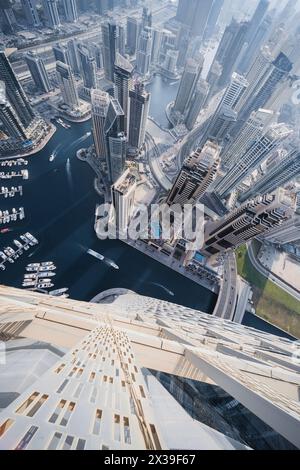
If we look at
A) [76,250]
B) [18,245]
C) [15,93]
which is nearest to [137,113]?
[15,93]

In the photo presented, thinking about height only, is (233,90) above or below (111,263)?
above

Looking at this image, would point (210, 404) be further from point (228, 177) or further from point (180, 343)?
point (228, 177)

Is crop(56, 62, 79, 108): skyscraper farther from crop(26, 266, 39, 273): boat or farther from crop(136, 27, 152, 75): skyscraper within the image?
crop(26, 266, 39, 273): boat

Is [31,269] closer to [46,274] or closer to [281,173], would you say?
[46,274]

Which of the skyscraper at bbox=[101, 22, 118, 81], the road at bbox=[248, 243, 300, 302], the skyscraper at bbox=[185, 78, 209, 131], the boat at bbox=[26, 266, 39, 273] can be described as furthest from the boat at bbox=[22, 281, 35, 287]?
the skyscraper at bbox=[101, 22, 118, 81]

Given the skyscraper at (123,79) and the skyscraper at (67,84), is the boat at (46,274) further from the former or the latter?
the skyscraper at (67,84)

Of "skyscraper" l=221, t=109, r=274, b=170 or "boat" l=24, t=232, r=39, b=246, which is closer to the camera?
"boat" l=24, t=232, r=39, b=246
